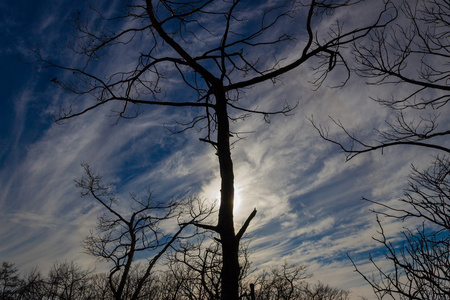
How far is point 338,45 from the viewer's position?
172 inches

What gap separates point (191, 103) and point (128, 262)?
8.95 meters

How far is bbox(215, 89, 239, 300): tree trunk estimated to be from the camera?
256 cm

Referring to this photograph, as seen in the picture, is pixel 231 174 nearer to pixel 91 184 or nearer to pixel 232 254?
pixel 232 254

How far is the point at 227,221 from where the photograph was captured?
288 cm

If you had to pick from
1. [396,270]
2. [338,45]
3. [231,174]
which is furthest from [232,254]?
[338,45]

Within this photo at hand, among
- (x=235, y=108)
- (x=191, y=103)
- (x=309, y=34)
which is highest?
(x=309, y=34)

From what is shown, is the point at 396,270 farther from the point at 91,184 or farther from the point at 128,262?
the point at 91,184

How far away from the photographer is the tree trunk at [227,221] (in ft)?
8.39

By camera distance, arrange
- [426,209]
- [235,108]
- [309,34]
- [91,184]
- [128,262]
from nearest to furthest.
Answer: [426,209] < [309,34] < [235,108] < [128,262] < [91,184]

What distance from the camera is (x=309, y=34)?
411cm

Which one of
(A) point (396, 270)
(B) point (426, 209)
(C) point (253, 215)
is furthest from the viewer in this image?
(C) point (253, 215)

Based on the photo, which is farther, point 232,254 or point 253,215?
point 253,215

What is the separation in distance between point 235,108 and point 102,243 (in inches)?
374

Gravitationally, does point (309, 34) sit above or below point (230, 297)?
above
